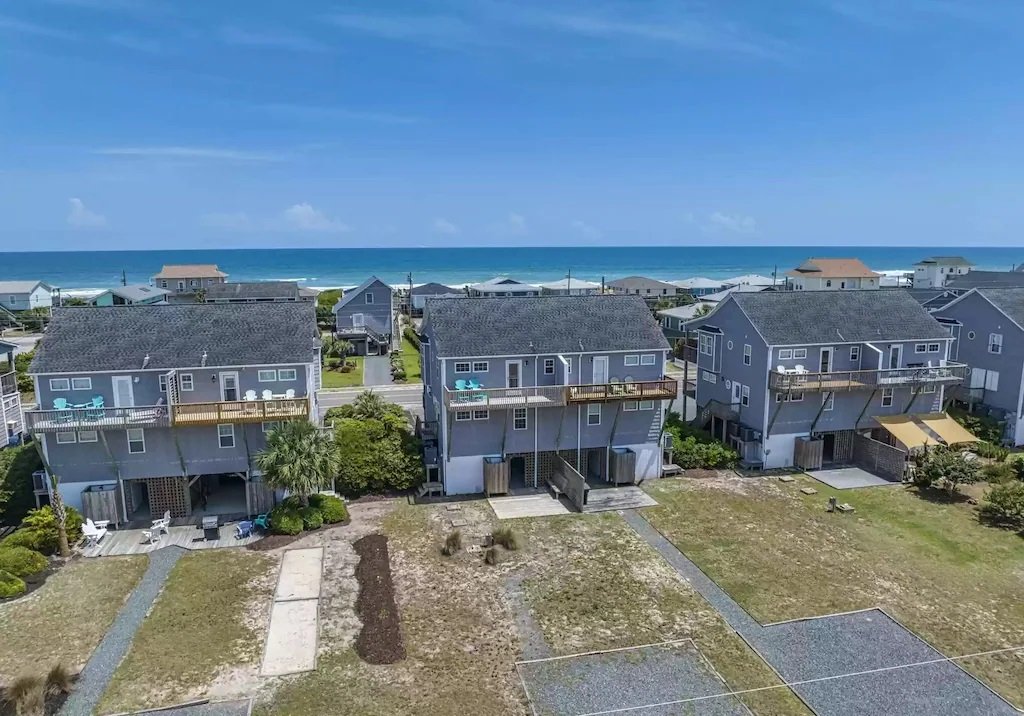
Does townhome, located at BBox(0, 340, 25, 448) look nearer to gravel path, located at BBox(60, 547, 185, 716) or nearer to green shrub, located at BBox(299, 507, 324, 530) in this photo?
gravel path, located at BBox(60, 547, 185, 716)

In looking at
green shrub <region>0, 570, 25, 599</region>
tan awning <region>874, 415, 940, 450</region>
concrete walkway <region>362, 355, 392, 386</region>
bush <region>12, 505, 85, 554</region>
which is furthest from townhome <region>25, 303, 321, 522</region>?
tan awning <region>874, 415, 940, 450</region>

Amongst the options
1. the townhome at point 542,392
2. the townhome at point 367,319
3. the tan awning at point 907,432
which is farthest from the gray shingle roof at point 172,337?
the townhome at point 367,319

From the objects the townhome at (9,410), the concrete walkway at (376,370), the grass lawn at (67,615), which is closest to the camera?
the grass lawn at (67,615)

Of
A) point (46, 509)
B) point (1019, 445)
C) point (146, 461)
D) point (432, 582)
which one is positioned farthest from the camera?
point (1019, 445)

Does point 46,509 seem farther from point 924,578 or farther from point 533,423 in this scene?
point 924,578

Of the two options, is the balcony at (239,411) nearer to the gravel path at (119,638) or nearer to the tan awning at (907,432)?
the gravel path at (119,638)

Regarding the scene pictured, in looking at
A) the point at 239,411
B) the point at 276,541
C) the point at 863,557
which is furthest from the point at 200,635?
the point at 863,557

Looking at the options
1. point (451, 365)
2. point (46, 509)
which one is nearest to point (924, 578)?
point (451, 365)
